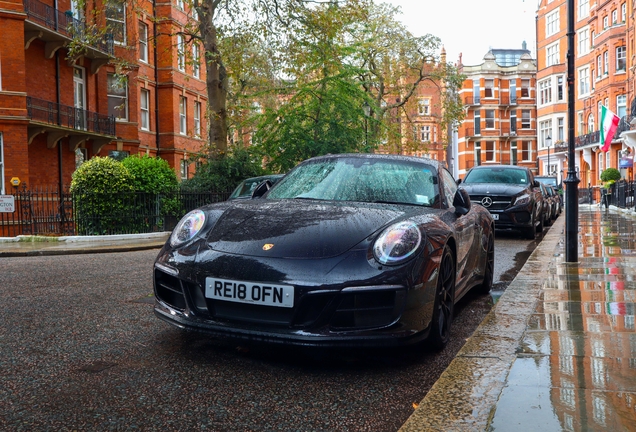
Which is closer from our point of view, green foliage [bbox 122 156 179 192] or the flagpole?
the flagpole

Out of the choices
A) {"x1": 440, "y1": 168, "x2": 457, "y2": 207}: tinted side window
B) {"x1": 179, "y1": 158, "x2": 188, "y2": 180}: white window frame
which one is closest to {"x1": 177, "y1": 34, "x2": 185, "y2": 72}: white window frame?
{"x1": 179, "y1": 158, "x2": 188, "y2": 180}: white window frame

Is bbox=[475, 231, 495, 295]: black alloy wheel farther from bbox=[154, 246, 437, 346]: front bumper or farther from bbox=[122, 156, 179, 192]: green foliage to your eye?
bbox=[122, 156, 179, 192]: green foliage

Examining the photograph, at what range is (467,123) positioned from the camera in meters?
81.4

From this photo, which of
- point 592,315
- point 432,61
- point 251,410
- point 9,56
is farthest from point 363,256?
point 432,61

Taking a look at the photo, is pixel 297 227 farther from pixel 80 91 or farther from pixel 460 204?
pixel 80 91

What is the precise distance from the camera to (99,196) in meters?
17.2

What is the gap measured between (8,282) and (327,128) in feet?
50.7

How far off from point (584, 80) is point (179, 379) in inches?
2323

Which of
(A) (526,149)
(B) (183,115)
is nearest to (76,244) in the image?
(B) (183,115)

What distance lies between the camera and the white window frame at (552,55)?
210 feet

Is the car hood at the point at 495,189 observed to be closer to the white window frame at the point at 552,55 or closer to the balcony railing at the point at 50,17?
the balcony railing at the point at 50,17

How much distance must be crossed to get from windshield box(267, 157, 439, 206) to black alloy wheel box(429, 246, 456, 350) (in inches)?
24.8

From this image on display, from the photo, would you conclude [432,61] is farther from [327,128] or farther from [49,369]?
[49,369]

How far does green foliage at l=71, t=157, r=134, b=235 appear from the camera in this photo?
675 inches
